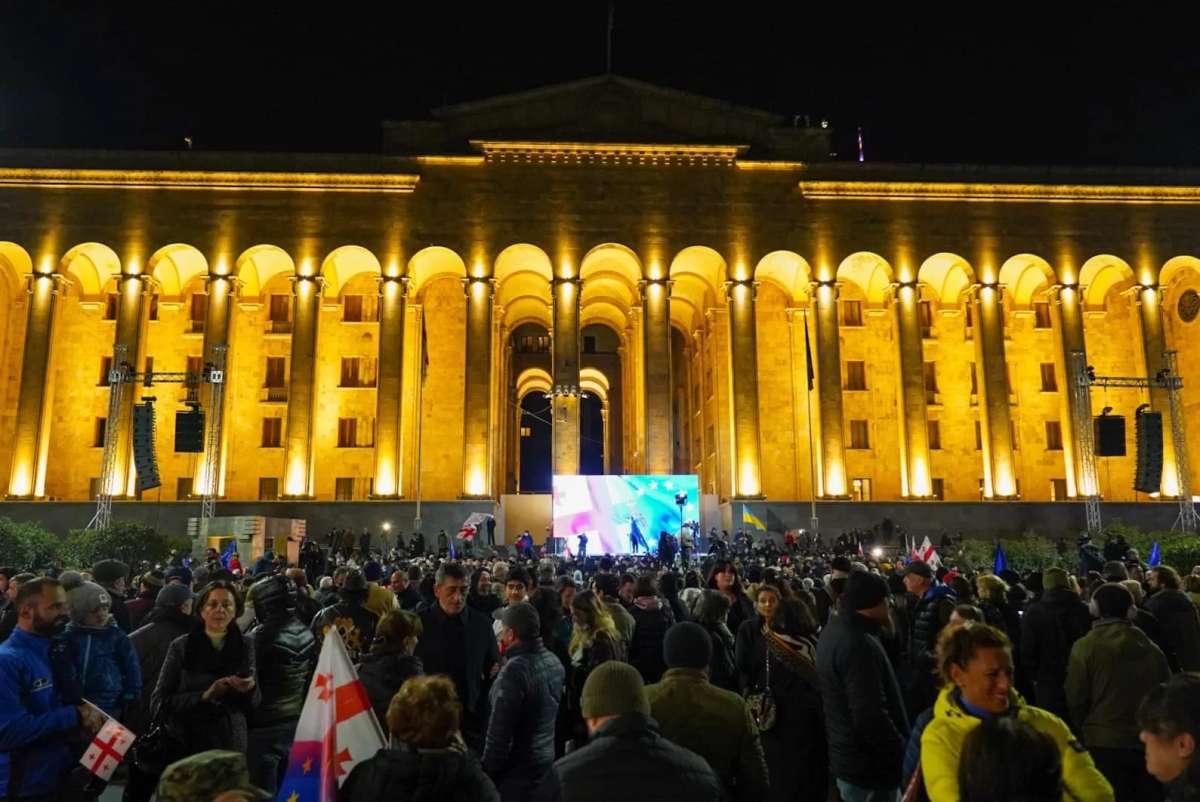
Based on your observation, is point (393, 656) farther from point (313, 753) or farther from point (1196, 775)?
point (1196, 775)

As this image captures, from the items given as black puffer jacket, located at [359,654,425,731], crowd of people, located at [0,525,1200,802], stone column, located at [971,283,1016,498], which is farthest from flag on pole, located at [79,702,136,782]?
stone column, located at [971,283,1016,498]

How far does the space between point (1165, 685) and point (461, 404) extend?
3981 centimetres

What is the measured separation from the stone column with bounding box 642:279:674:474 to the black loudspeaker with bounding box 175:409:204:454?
690 inches

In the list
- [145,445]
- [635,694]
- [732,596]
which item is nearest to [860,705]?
[635,694]

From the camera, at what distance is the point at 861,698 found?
4.80 m

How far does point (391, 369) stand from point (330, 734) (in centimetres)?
3428

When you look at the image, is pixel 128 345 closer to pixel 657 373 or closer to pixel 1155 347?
pixel 657 373

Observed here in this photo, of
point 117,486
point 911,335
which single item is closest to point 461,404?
point 117,486

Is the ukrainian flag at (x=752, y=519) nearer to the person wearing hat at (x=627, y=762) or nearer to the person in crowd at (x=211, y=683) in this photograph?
the person in crowd at (x=211, y=683)

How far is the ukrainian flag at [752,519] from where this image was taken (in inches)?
1325

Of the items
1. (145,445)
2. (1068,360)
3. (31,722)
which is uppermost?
(1068,360)

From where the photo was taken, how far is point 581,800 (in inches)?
134

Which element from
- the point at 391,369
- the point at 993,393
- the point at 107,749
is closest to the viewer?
the point at 107,749

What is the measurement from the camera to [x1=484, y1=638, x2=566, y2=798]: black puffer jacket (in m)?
4.98
